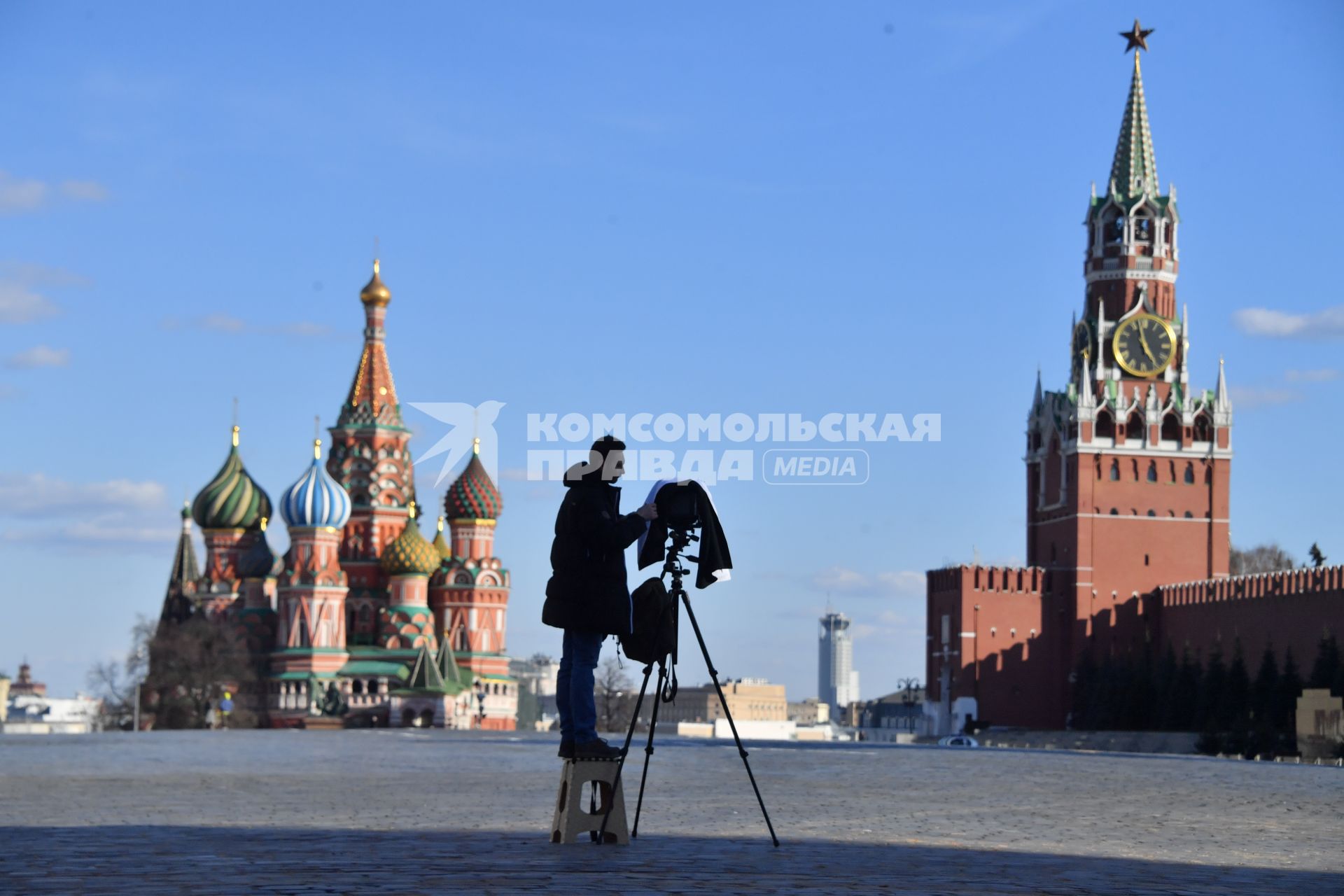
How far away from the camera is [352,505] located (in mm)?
80750

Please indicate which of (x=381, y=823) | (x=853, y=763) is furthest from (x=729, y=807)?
(x=853, y=763)

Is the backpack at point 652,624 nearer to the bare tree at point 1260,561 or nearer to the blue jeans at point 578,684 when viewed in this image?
the blue jeans at point 578,684

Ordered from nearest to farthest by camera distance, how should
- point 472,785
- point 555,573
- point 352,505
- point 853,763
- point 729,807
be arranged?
1. point 555,573
2. point 729,807
3. point 472,785
4. point 853,763
5. point 352,505

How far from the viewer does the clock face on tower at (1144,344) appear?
7656cm

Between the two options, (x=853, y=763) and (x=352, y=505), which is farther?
(x=352, y=505)

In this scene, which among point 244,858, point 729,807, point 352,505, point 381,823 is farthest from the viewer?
point 352,505

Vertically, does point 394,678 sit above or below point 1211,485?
below

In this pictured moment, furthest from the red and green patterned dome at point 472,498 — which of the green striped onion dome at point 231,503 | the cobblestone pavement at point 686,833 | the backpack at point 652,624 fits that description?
the backpack at point 652,624

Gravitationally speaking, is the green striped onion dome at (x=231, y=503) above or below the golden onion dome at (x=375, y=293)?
below

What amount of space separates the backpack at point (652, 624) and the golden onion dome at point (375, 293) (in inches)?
3046

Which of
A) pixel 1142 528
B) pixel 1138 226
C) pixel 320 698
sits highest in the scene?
pixel 1138 226

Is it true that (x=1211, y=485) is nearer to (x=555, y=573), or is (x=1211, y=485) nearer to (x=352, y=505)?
(x=352, y=505)

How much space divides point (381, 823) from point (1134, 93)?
74.1 meters

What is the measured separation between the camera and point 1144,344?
76.9 m
